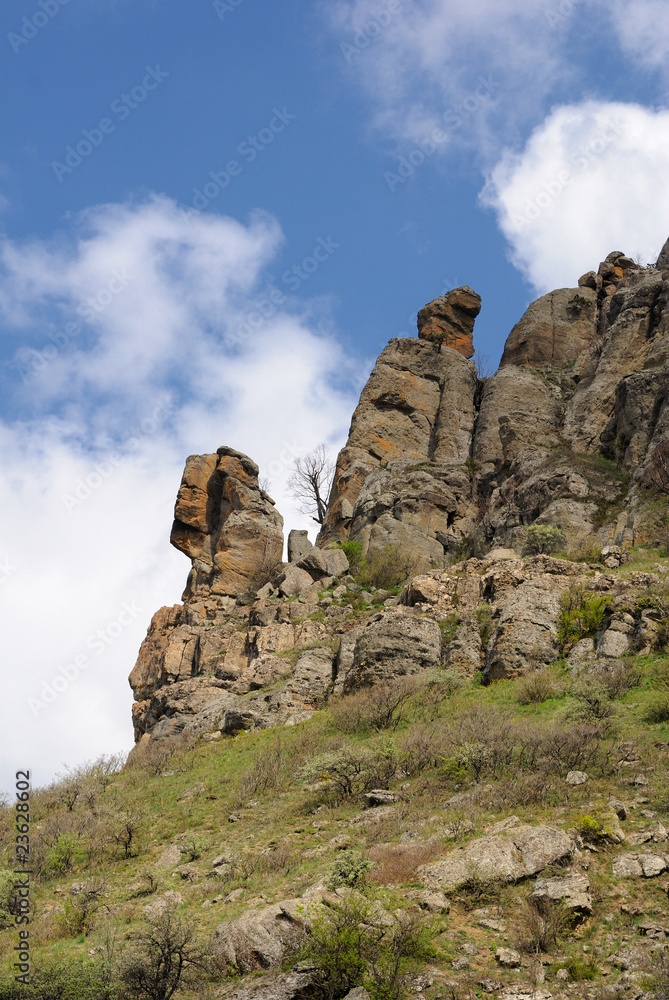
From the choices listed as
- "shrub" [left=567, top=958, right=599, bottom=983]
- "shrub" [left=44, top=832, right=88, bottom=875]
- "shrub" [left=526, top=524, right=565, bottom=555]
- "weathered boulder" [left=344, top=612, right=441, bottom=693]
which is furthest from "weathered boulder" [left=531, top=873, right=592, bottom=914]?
"shrub" [left=526, top=524, right=565, bottom=555]

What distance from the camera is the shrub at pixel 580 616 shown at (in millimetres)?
21188

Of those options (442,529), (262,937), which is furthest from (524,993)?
(442,529)

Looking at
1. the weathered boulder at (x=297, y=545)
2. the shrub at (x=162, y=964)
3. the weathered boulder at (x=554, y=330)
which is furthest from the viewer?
the weathered boulder at (x=554, y=330)

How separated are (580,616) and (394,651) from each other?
547cm

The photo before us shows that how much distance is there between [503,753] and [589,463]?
22.5 m

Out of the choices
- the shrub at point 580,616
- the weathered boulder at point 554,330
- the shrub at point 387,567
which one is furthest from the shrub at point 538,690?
the weathered boulder at point 554,330

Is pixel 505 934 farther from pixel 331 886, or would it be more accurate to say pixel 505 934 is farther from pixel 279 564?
pixel 279 564

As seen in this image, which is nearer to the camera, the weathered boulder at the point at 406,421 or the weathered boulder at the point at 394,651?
the weathered boulder at the point at 394,651

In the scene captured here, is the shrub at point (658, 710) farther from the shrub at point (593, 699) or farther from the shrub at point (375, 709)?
the shrub at point (375, 709)

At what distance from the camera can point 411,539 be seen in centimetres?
3828

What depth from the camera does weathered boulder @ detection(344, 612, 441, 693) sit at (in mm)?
22781

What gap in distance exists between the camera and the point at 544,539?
29.5 meters

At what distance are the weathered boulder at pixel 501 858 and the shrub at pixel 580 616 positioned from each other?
434 inches

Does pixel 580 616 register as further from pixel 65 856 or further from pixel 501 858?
pixel 65 856
